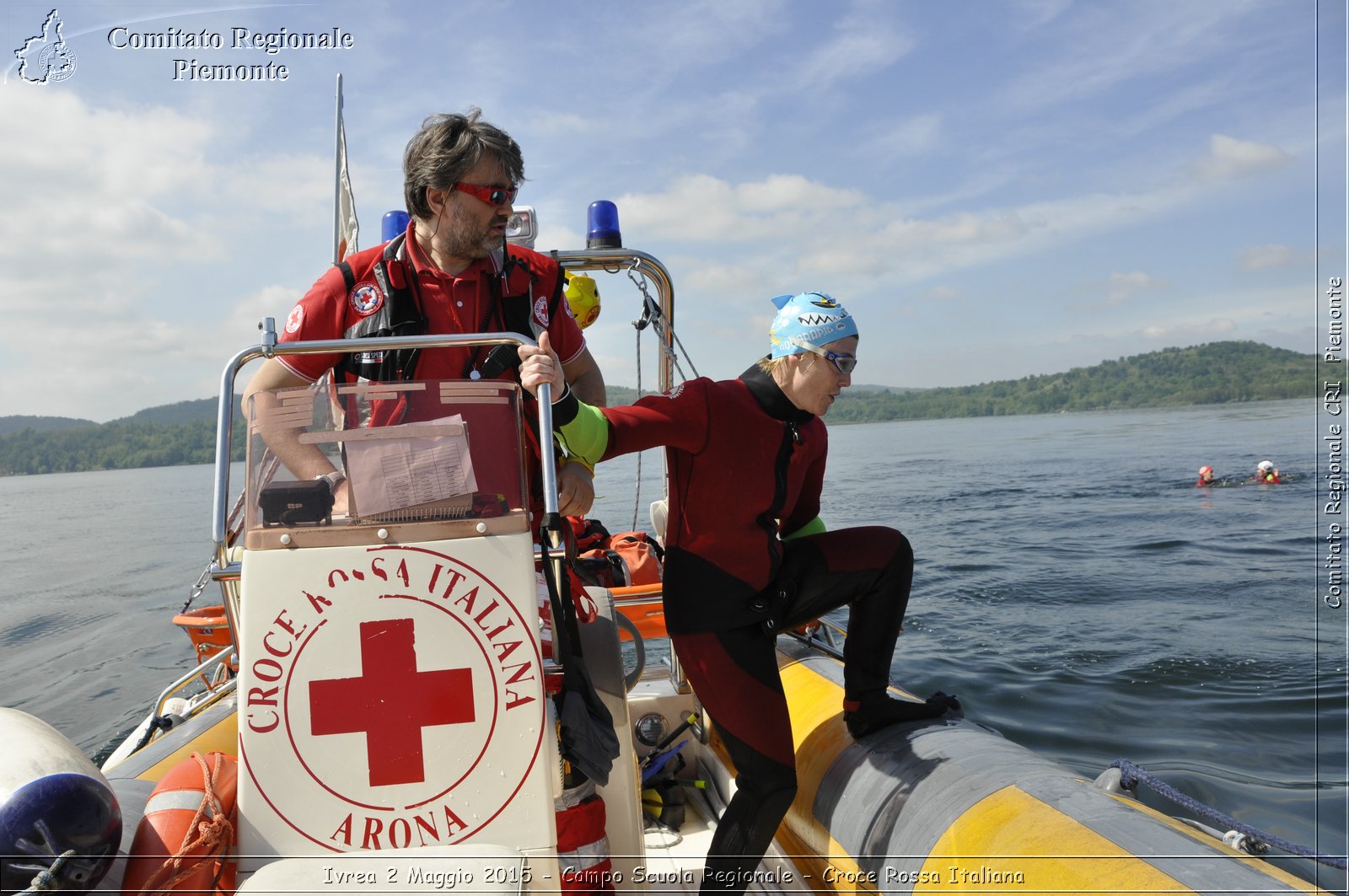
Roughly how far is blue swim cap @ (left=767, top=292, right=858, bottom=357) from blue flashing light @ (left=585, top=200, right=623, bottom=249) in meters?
1.06

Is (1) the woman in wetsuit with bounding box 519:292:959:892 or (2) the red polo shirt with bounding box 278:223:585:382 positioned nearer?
(2) the red polo shirt with bounding box 278:223:585:382

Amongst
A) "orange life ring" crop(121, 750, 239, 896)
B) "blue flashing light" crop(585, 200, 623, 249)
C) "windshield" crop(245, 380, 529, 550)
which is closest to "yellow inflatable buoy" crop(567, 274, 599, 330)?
"blue flashing light" crop(585, 200, 623, 249)

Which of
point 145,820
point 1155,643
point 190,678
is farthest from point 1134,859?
point 1155,643

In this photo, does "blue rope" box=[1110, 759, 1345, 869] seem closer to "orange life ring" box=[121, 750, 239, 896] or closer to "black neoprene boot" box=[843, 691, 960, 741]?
"black neoprene boot" box=[843, 691, 960, 741]

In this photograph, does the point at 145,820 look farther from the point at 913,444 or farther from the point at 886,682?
the point at 913,444

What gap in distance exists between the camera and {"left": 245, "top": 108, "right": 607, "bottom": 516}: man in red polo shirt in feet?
6.73

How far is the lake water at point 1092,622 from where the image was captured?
5.20 metres

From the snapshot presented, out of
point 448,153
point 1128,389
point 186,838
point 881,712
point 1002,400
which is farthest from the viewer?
point 1002,400

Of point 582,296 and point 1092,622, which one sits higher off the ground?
point 582,296

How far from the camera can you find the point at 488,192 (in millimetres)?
2078

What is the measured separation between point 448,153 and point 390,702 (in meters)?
1.22

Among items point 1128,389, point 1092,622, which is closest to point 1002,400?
point 1128,389

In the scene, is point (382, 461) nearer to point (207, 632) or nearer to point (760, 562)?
point (760, 562)

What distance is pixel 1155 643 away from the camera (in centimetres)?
741
